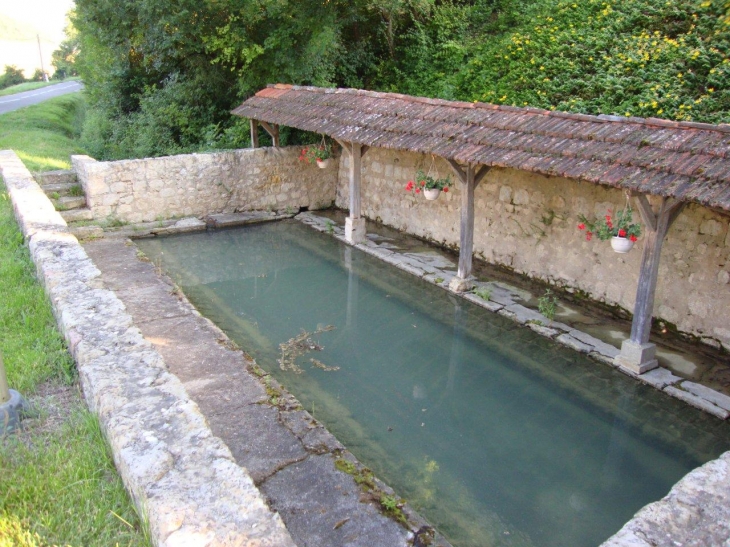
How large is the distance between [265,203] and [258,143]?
4.45ft

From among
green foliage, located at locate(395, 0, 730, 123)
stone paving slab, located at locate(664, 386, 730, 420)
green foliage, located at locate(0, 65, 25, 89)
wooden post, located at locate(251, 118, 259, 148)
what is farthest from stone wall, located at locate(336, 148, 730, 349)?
green foliage, located at locate(0, 65, 25, 89)

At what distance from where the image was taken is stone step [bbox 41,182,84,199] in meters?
10.9

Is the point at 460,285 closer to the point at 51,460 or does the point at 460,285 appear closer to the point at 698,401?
the point at 698,401

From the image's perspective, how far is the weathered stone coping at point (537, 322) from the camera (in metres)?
5.73

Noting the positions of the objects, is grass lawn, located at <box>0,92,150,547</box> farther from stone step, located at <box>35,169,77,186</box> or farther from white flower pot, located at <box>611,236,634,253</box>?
stone step, located at <box>35,169,77,186</box>

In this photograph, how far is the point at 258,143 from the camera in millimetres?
12688

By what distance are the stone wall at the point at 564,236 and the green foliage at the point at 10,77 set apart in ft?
131

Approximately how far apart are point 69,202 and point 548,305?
836 centimetres

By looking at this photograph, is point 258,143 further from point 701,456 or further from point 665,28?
point 701,456

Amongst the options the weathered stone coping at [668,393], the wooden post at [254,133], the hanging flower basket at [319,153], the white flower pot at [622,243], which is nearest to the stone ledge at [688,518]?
the weathered stone coping at [668,393]

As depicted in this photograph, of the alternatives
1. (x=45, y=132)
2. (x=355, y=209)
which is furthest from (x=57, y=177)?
(x=45, y=132)

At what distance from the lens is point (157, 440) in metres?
2.87

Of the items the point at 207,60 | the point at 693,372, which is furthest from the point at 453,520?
the point at 207,60

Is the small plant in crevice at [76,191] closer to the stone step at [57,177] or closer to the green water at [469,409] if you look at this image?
the stone step at [57,177]
